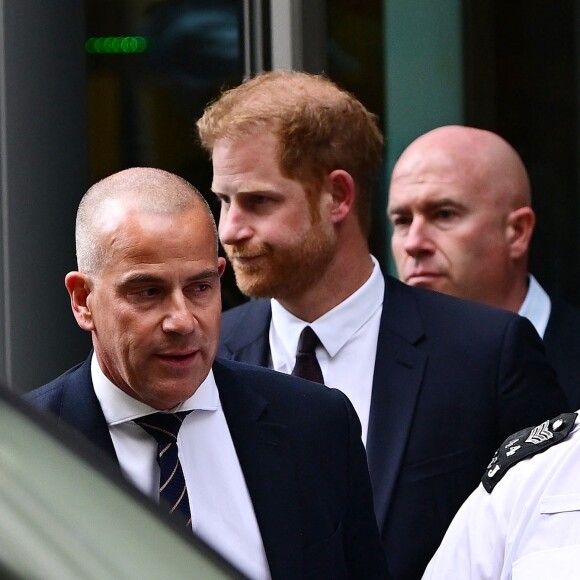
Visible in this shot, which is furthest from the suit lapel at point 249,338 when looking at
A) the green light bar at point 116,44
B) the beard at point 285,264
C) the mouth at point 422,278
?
the green light bar at point 116,44

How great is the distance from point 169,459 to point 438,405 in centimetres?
108

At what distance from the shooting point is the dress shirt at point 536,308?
4.74 meters

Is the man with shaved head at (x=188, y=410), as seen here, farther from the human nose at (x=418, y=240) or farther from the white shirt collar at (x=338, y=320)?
the human nose at (x=418, y=240)

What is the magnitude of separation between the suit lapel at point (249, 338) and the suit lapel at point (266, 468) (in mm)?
934

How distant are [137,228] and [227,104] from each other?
1.14m

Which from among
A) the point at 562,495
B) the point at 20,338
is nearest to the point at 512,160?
the point at 562,495

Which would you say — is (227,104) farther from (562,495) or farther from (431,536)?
(562,495)

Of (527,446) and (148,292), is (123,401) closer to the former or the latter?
(148,292)

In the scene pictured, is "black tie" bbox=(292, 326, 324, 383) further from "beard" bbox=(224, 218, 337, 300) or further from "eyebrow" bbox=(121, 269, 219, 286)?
"eyebrow" bbox=(121, 269, 219, 286)

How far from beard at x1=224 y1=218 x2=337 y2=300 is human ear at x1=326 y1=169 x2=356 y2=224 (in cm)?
6

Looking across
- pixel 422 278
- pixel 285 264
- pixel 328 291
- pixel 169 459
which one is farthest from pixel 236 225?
pixel 169 459

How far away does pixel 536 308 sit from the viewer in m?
4.79

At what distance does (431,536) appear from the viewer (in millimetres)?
3695

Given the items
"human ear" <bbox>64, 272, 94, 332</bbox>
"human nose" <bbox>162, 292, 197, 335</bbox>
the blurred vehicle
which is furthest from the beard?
the blurred vehicle
